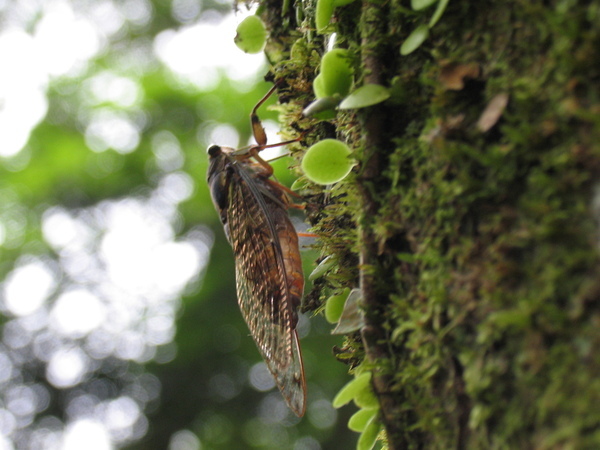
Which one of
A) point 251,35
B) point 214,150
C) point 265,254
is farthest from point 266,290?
point 251,35

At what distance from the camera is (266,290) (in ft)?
8.25

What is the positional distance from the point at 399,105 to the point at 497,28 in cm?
30

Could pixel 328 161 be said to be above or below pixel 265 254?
above

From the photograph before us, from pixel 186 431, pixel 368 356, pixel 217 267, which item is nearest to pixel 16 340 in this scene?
pixel 186 431

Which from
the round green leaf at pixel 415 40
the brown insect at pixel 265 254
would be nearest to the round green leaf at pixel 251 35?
the brown insect at pixel 265 254

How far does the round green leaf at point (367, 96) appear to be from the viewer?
1.24m

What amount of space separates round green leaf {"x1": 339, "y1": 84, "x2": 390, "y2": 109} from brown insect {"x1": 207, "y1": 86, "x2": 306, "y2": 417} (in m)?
1.20

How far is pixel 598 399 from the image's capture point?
0.74 metres

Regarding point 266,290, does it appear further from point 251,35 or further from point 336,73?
point 336,73

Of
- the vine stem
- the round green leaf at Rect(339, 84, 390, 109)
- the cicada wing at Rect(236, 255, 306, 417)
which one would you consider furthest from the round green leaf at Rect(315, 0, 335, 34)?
the cicada wing at Rect(236, 255, 306, 417)

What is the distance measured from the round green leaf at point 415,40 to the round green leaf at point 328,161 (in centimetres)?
30

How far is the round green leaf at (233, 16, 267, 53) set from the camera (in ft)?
7.30

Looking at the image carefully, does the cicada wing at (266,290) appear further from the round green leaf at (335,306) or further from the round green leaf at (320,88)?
the round green leaf at (320,88)

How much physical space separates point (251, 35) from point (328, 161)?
108cm
